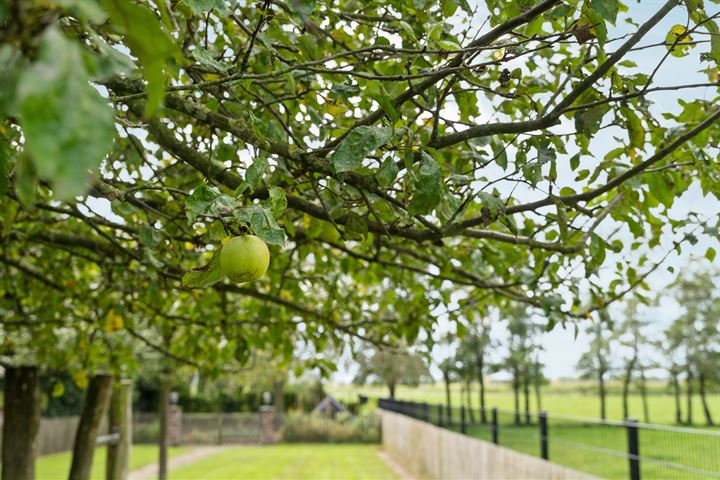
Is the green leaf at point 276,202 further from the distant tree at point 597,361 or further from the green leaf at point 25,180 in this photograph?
the distant tree at point 597,361

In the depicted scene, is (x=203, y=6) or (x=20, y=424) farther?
(x=20, y=424)

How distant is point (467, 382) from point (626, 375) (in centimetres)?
623

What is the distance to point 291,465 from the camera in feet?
55.8

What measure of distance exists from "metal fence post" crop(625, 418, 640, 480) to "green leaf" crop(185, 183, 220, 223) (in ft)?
18.0

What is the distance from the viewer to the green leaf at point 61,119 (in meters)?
0.57

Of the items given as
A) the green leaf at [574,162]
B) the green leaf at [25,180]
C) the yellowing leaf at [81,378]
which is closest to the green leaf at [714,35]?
the green leaf at [574,162]

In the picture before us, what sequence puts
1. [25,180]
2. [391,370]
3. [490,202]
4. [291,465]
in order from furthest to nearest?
[391,370] < [291,465] < [490,202] < [25,180]

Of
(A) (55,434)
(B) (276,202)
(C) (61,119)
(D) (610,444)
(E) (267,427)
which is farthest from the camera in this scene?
(E) (267,427)

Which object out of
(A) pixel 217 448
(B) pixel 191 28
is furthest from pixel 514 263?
(A) pixel 217 448

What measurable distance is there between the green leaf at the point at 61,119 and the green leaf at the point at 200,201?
754 millimetres

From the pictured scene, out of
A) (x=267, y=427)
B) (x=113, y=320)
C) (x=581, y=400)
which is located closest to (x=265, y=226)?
(x=113, y=320)

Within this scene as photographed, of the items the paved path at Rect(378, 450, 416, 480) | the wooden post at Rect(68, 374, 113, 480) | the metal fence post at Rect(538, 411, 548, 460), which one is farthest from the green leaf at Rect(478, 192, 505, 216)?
the paved path at Rect(378, 450, 416, 480)

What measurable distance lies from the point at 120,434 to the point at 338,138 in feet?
21.1

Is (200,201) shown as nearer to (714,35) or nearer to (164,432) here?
(714,35)
